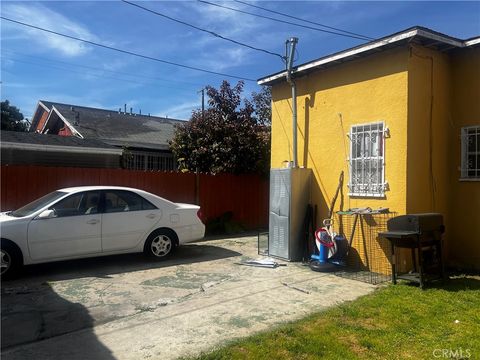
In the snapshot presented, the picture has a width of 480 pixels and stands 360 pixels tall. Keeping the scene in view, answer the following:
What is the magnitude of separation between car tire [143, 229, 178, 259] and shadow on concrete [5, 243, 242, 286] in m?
0.13

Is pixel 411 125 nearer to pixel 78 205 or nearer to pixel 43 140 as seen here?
pixel 78 205

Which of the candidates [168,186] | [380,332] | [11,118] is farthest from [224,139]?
[11,118]

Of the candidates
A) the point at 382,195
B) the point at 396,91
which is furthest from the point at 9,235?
the point at 396,91

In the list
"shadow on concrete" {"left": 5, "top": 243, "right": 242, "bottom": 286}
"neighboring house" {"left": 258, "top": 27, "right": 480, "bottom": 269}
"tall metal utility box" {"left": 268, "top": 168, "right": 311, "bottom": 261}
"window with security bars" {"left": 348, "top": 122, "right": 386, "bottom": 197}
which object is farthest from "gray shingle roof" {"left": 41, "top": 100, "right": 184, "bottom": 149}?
"window with security bars" {"left": 348, "top": 122, "right": 386, "bottom": 197}

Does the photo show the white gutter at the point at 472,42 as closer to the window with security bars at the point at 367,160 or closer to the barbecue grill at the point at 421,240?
the window with security bars at the point at 367,160

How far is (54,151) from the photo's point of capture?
1390cm

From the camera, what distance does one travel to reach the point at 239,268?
796 centimetres

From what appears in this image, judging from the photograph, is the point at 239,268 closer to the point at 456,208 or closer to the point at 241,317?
the point at 241,317

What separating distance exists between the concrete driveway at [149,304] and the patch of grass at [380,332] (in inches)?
13.1

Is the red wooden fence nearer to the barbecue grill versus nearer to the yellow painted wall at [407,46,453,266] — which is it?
the yellow painted wall at [407,46,453,266]

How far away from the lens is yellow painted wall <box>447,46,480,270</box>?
25.5 ft

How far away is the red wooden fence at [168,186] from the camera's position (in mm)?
9742

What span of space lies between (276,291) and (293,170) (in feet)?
9.90

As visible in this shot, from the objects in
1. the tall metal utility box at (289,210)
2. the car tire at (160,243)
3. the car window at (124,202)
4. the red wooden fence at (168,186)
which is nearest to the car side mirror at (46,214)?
the car window at (124,202)
